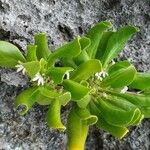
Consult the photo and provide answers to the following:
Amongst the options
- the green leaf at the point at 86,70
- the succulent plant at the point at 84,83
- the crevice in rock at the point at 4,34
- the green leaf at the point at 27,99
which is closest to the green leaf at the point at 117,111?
the succulent plant at the point at 84,83

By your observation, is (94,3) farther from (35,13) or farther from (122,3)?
(35,13)

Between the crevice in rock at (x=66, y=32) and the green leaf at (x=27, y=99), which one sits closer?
the green leaf at (x=27, y=99)

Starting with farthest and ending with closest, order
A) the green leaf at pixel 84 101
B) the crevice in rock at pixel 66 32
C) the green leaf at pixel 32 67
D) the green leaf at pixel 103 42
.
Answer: the crevice in rock at pixel 66 32 → the green leaf at pixel 103 42 → the green leaf at pixel 84 101 → the green leaf at pixel 32 67

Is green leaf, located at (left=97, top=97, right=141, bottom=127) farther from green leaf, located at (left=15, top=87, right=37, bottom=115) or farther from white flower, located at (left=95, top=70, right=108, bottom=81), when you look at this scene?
green leaf, located at (left=15, top=87, right=37, bottom=115)

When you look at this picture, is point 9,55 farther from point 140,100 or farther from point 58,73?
point 140,100

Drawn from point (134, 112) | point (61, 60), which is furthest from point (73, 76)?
point (134, 112)

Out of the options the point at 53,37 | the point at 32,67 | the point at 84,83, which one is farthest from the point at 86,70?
the point at 53,37

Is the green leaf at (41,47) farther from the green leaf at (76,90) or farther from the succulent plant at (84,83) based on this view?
the green leaf at (76,90)
